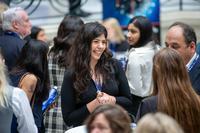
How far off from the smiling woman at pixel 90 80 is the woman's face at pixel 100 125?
5.40 ft

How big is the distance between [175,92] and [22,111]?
1349 mm

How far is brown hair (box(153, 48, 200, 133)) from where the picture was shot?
16.6ft

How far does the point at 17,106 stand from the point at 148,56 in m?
2.34

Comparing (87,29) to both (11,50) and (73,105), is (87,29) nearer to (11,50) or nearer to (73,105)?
(73,105)

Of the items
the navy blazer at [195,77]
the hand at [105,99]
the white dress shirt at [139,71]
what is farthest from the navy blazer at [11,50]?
the navy blazer at [195,77]

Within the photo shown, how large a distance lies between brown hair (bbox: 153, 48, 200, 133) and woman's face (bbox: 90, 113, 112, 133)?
2.68 ft

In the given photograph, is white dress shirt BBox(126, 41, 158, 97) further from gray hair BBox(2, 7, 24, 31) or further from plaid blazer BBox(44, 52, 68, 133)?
gray hair BBox(2, 7, 24, 31)

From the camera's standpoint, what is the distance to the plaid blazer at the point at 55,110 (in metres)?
7.00

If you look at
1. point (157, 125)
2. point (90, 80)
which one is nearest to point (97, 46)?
point (90, 80)

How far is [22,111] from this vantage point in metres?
5.74

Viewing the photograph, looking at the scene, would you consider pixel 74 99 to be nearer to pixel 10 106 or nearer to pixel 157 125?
pixel 10 106

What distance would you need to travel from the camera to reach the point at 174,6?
1496cm

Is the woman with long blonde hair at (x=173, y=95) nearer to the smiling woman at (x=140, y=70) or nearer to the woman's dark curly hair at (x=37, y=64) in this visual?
the woman's dark curly hair at (x=37, y=64)

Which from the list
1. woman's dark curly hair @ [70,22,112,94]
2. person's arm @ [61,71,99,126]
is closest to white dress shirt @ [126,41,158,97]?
woman's dark curly hair @ [70,22,112,94]
